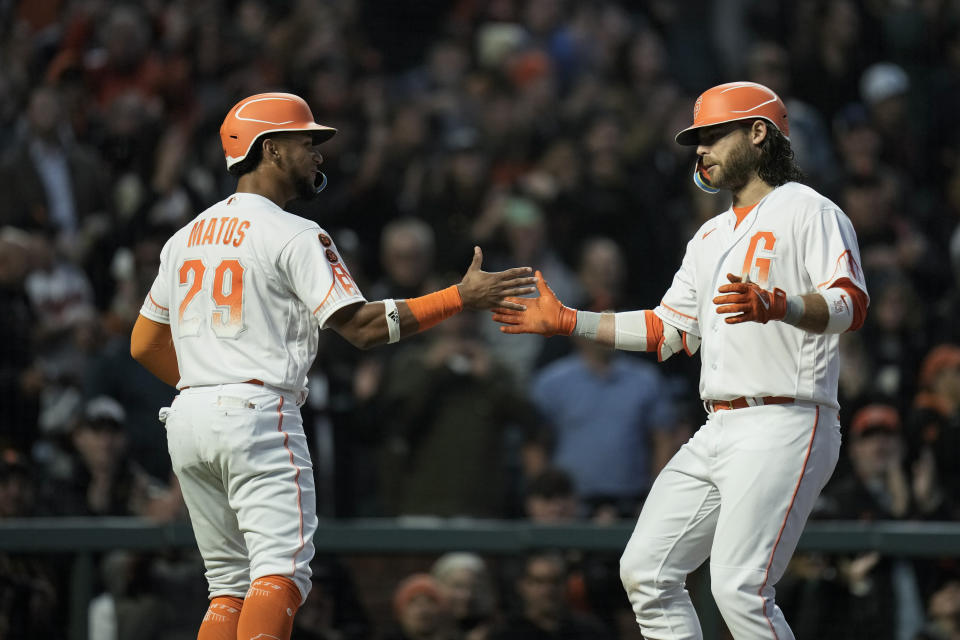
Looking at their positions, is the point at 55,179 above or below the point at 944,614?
above

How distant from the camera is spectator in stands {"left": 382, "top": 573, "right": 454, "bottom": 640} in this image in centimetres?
561

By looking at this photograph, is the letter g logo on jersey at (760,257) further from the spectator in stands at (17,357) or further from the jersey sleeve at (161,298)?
the spectator in stands at (17,357)

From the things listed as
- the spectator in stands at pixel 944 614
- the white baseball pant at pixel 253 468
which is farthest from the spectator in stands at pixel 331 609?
the spectator in stands at pixel 944 614

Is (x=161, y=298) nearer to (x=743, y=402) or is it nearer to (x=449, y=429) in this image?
(x=743, y=402)

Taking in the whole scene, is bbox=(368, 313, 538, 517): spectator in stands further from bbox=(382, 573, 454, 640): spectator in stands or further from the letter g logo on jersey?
the letter g logo on jersey

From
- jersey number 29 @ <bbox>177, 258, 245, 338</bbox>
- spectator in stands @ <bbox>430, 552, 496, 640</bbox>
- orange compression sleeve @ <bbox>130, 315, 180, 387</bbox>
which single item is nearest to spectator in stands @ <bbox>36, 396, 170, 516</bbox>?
spectator in stands @ <bbox>430, 552, 496, 640</bbox>

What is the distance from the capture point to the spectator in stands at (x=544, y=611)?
5.60 m

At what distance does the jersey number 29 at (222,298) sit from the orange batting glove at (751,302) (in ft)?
4.76

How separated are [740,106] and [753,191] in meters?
0.28

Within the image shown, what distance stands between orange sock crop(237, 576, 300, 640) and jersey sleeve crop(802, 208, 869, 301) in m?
1.81

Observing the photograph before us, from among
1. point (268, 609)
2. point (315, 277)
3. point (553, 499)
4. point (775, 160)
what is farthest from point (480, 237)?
point (268, 609)

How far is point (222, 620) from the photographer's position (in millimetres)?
4117

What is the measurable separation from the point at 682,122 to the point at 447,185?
6.14 feet

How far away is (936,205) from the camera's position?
29.0ft
